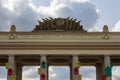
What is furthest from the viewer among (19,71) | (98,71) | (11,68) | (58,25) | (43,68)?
(19,71)

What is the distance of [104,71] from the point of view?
6600 centimetres

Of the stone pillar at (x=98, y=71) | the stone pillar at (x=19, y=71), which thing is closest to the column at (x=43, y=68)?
the stone pillar at (x=19, y=71)

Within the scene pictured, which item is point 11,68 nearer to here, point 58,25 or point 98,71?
point 58,25

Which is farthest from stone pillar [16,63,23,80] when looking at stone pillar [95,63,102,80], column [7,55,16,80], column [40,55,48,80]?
stone pillar [95,63,102,80]

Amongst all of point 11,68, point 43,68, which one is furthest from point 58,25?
point 11,68

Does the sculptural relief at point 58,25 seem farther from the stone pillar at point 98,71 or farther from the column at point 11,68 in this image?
the stone pillar at point 98,71

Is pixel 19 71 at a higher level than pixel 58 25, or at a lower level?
lower

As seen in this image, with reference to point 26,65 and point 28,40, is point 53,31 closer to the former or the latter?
point 28,40

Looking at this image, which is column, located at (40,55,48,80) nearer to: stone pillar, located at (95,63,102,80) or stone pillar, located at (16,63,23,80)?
stone pillar, located at (16,63,23,80)

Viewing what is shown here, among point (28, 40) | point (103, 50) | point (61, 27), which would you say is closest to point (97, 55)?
point (103, 50)

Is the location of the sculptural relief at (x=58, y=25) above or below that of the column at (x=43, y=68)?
above

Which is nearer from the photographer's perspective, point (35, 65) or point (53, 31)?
point (53, 31)

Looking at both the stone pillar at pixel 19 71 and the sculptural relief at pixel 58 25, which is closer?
the sculptural relief at pixel 58 25

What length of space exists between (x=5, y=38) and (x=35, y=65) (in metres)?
13.0
